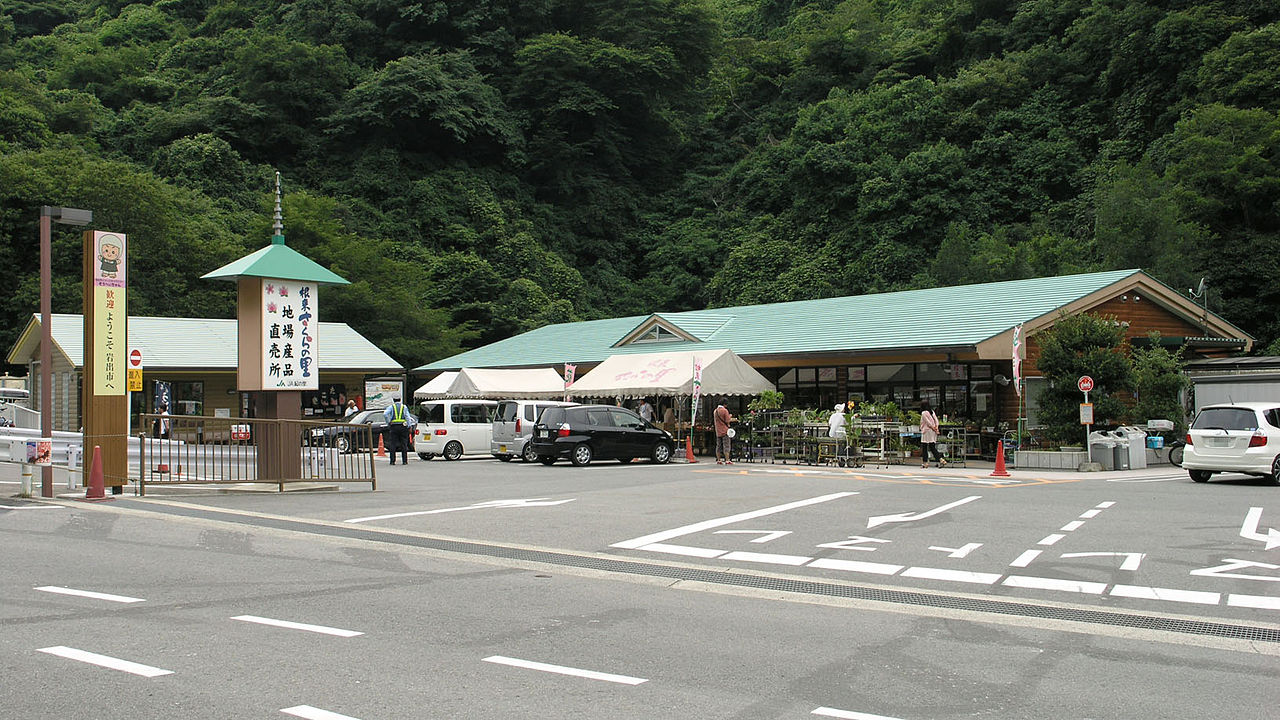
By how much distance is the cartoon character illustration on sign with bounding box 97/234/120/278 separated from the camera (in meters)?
16.5

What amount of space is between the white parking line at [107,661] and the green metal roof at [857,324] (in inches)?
843

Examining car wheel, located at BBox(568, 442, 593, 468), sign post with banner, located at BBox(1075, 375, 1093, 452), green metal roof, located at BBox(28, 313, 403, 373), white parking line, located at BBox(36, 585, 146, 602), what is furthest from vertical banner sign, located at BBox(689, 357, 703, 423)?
white parking line, located at BBox(36, 585, 146, 602)

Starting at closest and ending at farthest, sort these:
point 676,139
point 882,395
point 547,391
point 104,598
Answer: point 104,598 → point 882,395 → point 547,391 → point 676,139

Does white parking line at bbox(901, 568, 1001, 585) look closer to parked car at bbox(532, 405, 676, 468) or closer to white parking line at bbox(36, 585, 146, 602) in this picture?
→ white parking line at bbox(36, 585, 146, 602)

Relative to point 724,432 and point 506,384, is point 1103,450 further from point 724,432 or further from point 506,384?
point 506,384

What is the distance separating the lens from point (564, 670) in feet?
19.8

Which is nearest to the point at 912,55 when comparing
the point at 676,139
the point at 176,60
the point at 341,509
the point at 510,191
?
the point at 676,139

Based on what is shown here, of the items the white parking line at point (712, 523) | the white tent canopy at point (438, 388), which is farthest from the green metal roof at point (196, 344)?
the white parking line at point (712, 523)

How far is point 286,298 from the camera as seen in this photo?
18188 mm

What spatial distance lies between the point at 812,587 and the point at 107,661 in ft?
18.6

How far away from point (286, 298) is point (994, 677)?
596 inches

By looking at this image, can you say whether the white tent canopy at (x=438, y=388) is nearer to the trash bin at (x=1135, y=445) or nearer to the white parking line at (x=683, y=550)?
the trash bin at (x=1135, y=445)

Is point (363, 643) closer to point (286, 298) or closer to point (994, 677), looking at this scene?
point (994, 677)

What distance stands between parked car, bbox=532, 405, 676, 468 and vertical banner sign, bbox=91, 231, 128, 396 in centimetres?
1109
